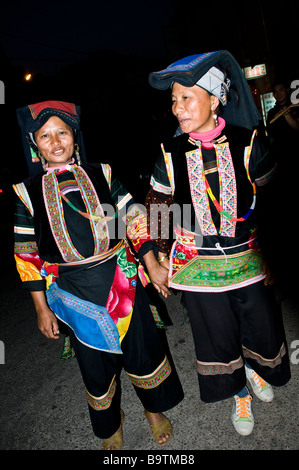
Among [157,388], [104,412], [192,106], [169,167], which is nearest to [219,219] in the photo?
[169,167]

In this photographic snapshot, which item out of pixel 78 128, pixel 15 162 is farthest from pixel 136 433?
pixel 15 162

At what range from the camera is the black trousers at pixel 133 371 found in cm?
187

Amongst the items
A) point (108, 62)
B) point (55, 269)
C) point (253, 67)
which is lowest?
point (55, 269)

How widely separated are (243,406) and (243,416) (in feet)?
0.21

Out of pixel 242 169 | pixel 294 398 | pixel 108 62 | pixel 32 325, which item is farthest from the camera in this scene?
pixel 108 62

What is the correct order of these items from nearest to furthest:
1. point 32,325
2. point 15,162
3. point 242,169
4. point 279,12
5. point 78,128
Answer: point 242,169 < point 78,128 < point 32,325 < point 279,12 < point 15,162

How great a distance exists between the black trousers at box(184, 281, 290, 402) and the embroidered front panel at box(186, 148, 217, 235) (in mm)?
446

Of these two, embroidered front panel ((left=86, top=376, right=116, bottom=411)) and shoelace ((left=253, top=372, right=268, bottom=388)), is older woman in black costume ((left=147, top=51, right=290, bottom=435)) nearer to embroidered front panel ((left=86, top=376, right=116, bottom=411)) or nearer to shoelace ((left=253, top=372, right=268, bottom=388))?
shoelace ((left=253, top=372, right=268, bottom=388))

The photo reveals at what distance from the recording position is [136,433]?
2.13 meters

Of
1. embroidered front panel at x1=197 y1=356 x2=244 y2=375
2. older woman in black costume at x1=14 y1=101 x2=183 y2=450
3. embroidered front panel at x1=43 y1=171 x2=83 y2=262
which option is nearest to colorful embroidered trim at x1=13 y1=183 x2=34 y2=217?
older woman in black costume at x1=14 y1=101 x2=183 y2=450

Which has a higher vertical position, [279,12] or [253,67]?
[279,12]

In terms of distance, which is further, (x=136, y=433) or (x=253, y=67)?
(x=253, y=67)

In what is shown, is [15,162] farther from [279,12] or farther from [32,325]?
[32,325]

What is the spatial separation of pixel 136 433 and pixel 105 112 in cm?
2809
